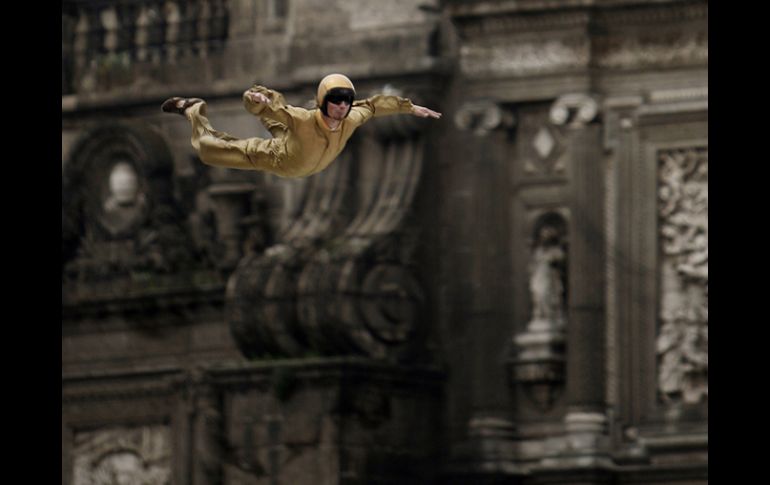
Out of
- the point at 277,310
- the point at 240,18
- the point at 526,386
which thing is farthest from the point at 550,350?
the point at 240,18

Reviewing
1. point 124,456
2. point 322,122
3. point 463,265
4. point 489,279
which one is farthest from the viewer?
point 124,456

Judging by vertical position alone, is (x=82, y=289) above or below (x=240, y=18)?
below

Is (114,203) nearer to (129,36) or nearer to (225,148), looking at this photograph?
(129,36)

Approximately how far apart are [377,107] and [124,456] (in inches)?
607

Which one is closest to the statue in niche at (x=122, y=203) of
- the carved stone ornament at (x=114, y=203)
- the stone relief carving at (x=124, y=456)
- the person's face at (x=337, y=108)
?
the carved stone ornament at (x=114, y=203)

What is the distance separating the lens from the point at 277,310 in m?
35.6

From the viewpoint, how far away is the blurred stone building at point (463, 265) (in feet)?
114

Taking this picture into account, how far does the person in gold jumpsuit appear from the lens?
2231 cm

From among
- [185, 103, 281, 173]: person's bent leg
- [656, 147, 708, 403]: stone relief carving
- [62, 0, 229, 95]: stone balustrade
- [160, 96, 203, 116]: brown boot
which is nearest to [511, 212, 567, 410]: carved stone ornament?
[656, 147, 708, 403]: stone relief carving

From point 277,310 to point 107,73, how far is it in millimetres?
4534

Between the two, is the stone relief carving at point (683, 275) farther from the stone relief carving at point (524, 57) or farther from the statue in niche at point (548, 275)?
the stone relief carving at point (524, 57)

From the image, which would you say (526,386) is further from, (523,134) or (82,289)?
(82,289)

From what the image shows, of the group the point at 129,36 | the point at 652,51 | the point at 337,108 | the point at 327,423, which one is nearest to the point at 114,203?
the point at 129,36

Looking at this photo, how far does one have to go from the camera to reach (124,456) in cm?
3788
